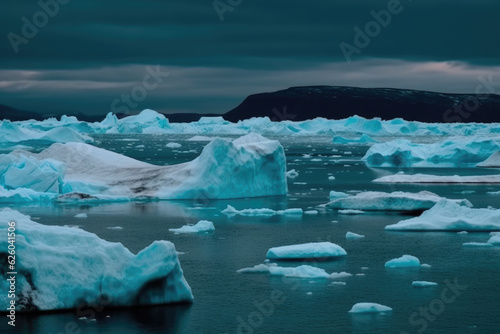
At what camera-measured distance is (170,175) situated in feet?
76.9

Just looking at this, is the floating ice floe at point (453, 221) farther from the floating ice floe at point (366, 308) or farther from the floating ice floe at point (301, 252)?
the floating ice floe at point (366, 308)

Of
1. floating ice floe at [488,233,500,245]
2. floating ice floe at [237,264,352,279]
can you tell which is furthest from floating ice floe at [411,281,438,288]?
→ floating ice floe at [488,233,500,245]

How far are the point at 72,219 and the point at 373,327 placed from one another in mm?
10684

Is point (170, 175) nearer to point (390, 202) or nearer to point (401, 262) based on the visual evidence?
point (390, 202)

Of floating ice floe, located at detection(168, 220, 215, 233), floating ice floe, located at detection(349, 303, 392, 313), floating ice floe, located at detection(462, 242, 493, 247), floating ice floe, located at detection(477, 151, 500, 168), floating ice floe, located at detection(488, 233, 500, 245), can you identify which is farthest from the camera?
floating ice floe, located at detection(477, 151, 500, 168)

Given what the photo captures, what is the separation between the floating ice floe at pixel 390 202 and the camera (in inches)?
765

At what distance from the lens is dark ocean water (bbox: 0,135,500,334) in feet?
30.5

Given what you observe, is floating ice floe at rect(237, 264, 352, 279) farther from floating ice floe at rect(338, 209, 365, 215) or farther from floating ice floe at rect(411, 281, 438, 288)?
floating ice floe at rect(338, 209, 365, 215)

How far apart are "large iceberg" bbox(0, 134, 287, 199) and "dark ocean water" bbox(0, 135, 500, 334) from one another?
5.56 feet

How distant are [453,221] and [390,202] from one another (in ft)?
10.9

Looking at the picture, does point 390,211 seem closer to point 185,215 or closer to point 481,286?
point 185,215

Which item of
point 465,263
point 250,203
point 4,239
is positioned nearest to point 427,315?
point 465,263

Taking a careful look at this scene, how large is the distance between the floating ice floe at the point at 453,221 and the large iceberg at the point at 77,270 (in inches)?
324

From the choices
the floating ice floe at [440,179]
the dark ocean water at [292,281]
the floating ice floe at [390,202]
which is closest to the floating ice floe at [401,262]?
the dark ocean water at [292,281]
